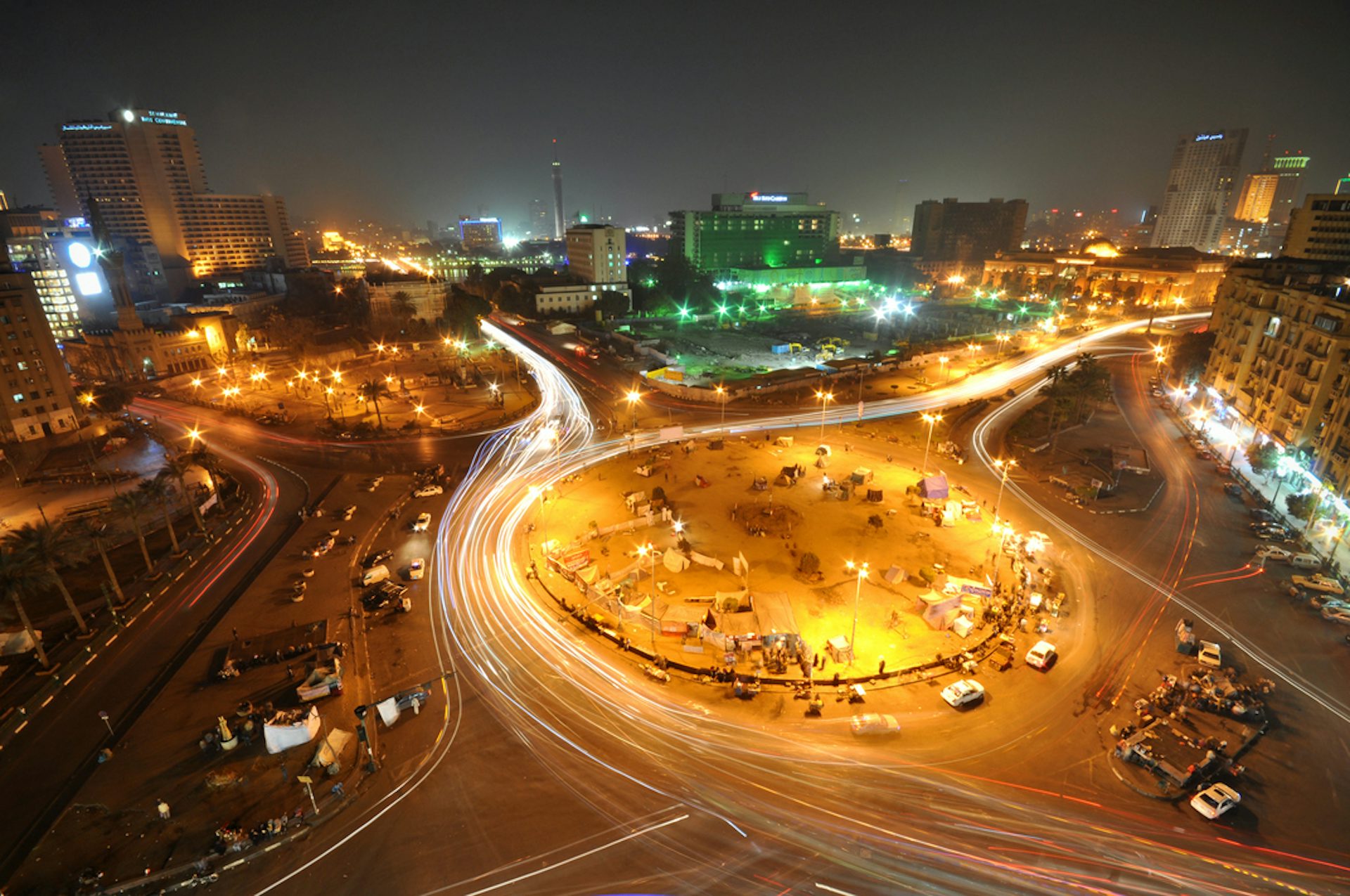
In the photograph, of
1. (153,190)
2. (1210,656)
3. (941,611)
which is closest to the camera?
(1210,656)

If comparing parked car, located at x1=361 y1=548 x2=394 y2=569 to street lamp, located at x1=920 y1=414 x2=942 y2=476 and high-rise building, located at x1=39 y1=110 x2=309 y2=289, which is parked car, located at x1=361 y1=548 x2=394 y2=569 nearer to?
street lamp, located at x1=920 y1=414 x2=942 y2=476

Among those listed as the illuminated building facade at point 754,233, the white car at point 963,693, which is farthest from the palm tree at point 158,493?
the illuminated building facade at point 754,233

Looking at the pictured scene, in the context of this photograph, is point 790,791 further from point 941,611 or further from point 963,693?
point 941,611

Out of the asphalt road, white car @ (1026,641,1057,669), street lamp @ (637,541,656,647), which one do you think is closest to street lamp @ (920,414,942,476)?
white car @ (1026,641,1057,669)

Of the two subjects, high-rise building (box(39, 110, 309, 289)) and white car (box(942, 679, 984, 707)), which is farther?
high-rise building (box(39, 110, 309, 289))

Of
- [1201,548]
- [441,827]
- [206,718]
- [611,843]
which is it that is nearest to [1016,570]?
[1201,548]

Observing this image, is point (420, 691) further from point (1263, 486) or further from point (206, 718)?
point (1263, 486)

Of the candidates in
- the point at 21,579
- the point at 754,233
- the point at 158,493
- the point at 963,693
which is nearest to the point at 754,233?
the point at 754,233
